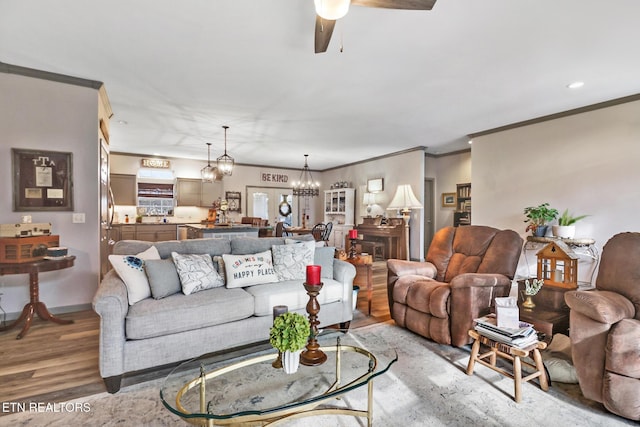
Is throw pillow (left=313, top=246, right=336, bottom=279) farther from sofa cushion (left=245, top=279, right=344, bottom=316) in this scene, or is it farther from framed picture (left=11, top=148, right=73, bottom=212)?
framed picture (left=11, top=148, right=73, bottom=212)

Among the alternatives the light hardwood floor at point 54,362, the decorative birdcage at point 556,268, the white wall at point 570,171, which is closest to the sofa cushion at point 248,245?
the light hardwood floor at point 54,362

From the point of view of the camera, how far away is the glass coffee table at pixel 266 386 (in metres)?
1.29

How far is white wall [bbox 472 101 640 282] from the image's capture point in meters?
3.71

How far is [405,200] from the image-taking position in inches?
257

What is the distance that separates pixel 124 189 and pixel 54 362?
6088 millimetres

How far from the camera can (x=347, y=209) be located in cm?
880

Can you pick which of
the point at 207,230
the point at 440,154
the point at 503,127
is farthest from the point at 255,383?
the point at 440,154

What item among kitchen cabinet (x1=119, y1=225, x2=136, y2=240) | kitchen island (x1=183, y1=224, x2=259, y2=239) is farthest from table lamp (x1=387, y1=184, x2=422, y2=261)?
kitchen cabinet (x1=119, y1=225, x2=136, y2=240)

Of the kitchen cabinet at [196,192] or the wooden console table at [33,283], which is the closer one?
the wooden console table at [33,283]

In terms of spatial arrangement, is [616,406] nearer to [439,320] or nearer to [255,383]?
[439,320]

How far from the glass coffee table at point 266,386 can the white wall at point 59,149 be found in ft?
9.30

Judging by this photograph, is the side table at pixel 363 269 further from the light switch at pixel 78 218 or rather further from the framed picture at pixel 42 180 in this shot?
the framed picture at pixel 42 180

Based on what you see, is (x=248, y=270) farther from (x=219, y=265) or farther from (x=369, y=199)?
(x=369, y=199)

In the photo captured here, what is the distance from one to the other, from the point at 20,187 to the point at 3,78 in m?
1.15
